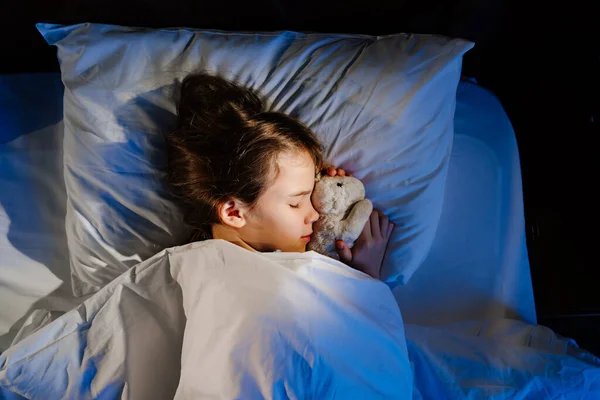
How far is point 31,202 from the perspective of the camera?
1166 millimetres

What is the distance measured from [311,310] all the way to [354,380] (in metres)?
0.13

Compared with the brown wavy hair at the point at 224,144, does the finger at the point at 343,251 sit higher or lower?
lower

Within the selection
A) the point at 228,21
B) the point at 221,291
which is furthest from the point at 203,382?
the point at 228,21

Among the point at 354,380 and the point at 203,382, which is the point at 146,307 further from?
the point at 354,380

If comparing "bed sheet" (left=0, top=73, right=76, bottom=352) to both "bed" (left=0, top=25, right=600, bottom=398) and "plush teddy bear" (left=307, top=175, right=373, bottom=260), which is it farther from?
"plush teddy bear" (left=307, top=175, right=373, bottom=260)

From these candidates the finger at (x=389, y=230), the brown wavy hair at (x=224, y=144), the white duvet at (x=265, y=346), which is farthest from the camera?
the finger at (x=389, y=230)

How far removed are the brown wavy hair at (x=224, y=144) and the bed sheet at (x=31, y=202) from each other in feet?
1.18

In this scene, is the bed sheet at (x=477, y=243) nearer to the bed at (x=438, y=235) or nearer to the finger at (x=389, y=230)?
the bed at (x=438, y=235)

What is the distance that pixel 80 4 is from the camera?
111 cm

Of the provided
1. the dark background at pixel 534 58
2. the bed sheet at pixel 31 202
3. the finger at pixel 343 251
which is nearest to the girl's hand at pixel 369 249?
the finger at pixel 343 251

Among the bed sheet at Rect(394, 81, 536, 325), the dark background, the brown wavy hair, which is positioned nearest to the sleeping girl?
the brown wavy hair

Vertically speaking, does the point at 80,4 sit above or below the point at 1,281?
above

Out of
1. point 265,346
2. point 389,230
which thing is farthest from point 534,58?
point 265,346

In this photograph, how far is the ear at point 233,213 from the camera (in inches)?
38.3
